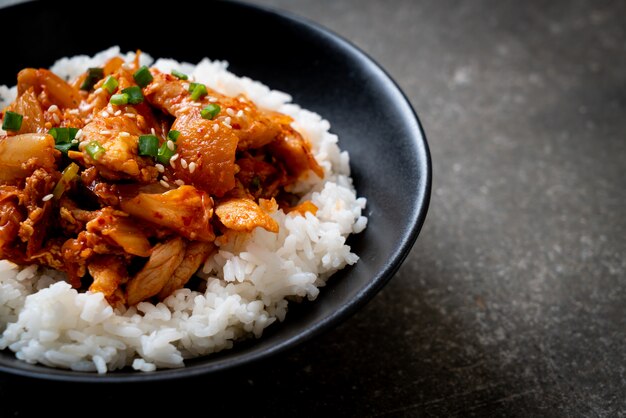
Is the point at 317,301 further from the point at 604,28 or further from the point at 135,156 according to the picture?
the point at 604,28

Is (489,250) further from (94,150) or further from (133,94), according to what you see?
(94,150)

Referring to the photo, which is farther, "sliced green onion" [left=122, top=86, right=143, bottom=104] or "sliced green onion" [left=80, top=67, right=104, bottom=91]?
"sliced green onion" [left=80, top=67, right=104, bottom=91]

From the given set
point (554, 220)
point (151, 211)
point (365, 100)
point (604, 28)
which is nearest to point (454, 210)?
point (554, 220)

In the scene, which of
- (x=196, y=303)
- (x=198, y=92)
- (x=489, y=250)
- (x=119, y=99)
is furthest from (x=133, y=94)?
(x=489, y=250)

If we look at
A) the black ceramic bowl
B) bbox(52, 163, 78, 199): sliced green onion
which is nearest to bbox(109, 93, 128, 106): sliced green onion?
bbox(52, 163, 78, 199): sliced green onion

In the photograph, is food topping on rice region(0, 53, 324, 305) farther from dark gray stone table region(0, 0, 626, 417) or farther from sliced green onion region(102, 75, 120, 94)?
dark gray stone table region(0, 0, 626, 417)

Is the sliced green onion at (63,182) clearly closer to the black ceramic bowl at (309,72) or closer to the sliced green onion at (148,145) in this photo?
the sliced green onion at (148,145)
